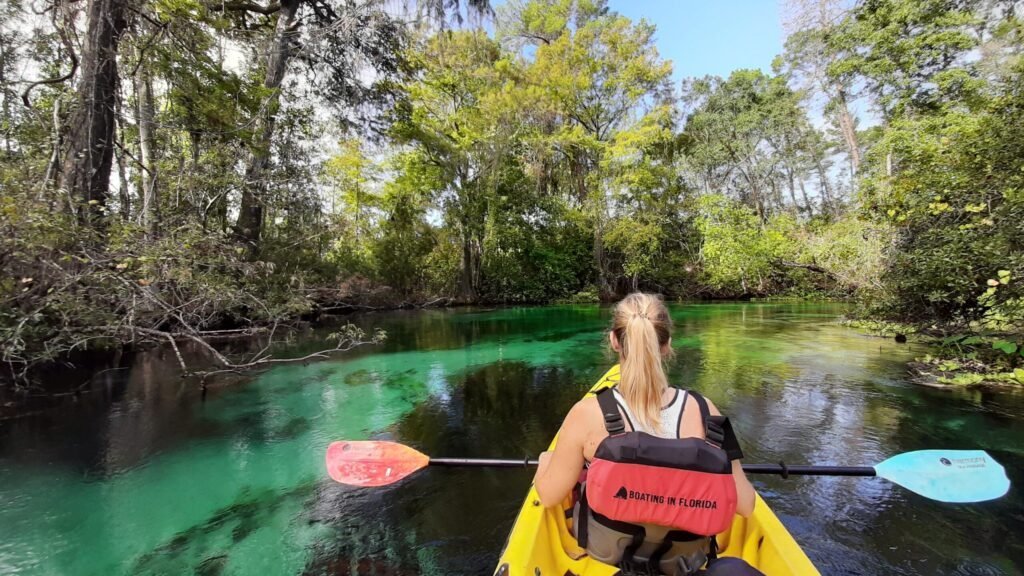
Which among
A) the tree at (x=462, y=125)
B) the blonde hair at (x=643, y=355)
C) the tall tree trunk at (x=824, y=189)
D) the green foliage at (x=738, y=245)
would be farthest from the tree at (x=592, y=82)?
the blonde hair at (x=643, y=355)

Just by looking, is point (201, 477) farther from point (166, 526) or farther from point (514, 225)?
point (514, 225)

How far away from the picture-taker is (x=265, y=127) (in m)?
9.23

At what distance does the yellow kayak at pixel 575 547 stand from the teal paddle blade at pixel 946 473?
136 centimetres

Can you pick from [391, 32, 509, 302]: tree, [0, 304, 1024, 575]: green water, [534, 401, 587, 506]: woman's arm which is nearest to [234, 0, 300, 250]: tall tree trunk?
[0, 304, 1024, 575]: green water

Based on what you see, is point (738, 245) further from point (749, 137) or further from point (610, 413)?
point (610, 413)

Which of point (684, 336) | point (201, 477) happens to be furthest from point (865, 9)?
point (201, 477)

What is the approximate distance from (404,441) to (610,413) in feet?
11.8

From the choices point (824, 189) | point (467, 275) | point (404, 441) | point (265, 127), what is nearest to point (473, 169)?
point (467, 275)

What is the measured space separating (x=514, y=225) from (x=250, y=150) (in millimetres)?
12743

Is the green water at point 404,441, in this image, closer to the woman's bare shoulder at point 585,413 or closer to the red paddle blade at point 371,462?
the red paddle blade at point 371,462

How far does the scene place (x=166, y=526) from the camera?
3.07m

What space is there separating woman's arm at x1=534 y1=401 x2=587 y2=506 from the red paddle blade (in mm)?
1545

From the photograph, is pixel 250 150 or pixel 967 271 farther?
pixel 250 150

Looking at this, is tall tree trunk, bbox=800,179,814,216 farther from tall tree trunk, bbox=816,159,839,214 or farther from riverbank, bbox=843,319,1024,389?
riverbank, bbox=843,319,1024,389
